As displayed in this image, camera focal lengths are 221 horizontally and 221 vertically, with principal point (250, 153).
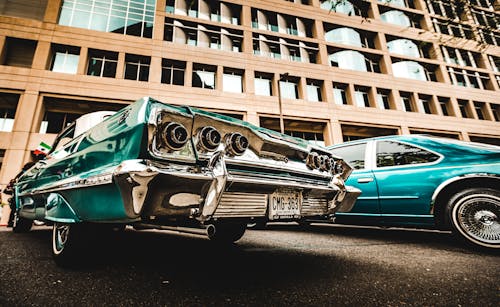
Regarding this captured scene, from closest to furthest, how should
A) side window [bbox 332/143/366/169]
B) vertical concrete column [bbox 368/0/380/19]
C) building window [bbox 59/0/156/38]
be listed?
side window [bbox 332/143/366/169] < building window [bbox 59/0/156/38] < vertical concrete column [bbox 368/0/380/19]

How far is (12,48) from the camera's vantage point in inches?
474

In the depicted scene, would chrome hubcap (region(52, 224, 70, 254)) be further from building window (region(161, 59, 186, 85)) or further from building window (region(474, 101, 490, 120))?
building window (region(474, 101, 490, 120))

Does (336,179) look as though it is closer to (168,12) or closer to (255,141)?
(255,141)

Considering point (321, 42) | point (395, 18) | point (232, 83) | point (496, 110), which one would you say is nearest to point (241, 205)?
point (232, 83)

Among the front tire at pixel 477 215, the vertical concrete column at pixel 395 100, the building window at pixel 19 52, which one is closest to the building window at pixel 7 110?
the building window at pixel 19 52

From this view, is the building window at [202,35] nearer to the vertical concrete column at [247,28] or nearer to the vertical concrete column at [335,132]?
the vertical concrete column at [247,28]

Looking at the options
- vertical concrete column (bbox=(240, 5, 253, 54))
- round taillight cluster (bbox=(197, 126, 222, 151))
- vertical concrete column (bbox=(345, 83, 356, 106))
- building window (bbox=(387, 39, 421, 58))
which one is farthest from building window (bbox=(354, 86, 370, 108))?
round taillight cluster (bbox=(197, 126, 222, 151))

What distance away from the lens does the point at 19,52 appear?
477 inches

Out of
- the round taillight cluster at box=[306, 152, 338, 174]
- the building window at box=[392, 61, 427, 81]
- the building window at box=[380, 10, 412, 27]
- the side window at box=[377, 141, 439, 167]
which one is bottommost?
the round taillight cluster at box=[306, 152, 338, 174]

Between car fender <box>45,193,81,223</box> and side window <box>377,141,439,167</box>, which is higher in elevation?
side window <box>377,141,439,167</box>

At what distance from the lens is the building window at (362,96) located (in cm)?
1681

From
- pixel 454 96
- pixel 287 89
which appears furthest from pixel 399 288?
pixel 454 96

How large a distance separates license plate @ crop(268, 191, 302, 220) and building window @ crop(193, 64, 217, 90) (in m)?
13.5

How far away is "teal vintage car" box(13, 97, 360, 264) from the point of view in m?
1.17
